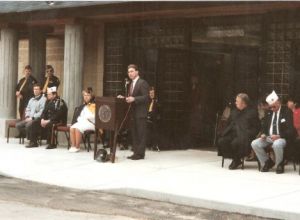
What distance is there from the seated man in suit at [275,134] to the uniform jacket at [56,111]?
206 inches

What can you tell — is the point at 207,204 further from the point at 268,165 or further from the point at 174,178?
the point at 268,165

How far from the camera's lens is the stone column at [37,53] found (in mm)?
18781

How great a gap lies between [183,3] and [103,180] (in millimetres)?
4804

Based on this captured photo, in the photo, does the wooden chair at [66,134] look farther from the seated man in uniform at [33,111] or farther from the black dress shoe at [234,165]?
the black dress shoe at [234,165]

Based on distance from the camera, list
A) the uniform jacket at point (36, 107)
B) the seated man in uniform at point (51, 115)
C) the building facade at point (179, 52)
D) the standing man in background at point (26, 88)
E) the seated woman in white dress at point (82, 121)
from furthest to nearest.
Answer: the standing man in background at point (26, 88)
the uniform jacket at point (36, 107)
the seated man in uniform at point (51, 115)
the seated woman in white dress at point (82, 121)
the building facade at point (179, 52)

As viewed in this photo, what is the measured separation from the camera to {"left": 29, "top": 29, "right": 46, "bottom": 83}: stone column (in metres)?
18.8

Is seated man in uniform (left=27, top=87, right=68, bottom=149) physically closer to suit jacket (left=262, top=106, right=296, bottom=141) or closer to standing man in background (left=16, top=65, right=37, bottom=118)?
standing man in background (left=16, top=65, right=37, bottom=118)

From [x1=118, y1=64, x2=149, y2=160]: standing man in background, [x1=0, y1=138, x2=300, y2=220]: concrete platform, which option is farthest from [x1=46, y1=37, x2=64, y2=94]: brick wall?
[x1=118, y1=64, x2=149, y2=160]: standing man in background

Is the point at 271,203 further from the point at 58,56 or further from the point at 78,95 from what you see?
the point at 58,56

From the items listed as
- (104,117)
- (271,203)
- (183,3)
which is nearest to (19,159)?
(104,117)

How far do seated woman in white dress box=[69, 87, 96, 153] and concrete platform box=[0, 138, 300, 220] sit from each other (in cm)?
28

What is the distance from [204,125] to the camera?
634 inches

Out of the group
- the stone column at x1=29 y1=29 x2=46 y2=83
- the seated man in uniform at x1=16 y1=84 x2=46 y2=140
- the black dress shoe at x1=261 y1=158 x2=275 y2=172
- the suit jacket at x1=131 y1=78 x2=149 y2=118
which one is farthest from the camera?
the stone column at x1=29 y1=29 x2=46 y2=83

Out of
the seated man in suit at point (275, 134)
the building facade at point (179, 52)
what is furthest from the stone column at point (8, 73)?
the seated man in suit at point (275, 134)
